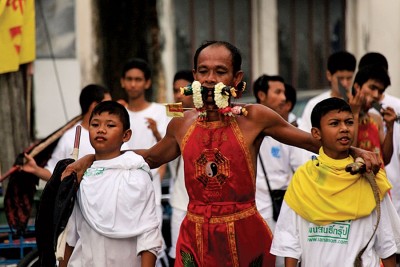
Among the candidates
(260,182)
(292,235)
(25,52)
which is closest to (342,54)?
(260,182)

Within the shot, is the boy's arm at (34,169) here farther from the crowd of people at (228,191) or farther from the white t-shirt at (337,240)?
the white t-shirt at (337,240)

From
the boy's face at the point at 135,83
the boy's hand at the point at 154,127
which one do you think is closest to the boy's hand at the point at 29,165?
the boy's hand at the point at 154,127

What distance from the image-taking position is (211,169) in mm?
5559

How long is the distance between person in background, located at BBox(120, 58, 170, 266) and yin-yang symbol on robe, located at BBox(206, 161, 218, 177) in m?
2.84

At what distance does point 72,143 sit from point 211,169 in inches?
108

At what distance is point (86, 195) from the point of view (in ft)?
19.7

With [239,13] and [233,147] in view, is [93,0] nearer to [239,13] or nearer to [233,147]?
[239,13]

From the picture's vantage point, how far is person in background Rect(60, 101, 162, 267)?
5957 millimetres

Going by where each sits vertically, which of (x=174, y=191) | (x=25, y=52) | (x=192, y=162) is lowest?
(x=174, y=191)

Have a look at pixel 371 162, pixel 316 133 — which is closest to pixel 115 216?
pixel 316 133

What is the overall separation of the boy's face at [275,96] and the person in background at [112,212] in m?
2.89

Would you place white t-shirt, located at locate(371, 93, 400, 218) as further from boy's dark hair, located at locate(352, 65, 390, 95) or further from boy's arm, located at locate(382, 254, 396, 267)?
boy's arm, located at locate(382, 254, 396, 267)

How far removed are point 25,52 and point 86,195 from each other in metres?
3.65

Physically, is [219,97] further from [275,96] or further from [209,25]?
[209,25]
